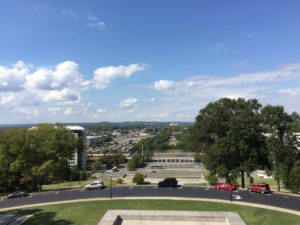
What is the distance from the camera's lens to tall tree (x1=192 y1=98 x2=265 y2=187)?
2057 inches

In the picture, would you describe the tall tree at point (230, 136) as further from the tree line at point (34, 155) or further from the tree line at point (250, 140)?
the tree line at point (34, 155)

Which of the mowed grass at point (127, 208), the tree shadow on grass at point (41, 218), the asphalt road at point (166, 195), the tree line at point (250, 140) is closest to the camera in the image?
the mowed grass at point (127, 208)

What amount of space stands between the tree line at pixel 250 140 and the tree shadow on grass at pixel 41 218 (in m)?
29.1

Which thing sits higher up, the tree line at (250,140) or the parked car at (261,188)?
the tree line at (250,140)

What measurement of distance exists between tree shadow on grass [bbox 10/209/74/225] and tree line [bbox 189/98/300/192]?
2909 centimetres

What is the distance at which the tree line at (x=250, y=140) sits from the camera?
164 ft

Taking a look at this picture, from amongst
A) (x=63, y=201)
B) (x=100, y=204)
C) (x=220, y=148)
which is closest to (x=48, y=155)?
(x=63, y=201)

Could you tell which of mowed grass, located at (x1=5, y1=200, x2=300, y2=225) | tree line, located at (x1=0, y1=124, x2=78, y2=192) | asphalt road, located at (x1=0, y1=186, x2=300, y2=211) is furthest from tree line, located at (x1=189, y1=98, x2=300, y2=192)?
tree line, located at (x1=0, y1=124, x2=78, y2=192)

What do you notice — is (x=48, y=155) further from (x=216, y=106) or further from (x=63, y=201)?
(x=216, y=106)

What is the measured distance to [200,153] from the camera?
6322 centimetres

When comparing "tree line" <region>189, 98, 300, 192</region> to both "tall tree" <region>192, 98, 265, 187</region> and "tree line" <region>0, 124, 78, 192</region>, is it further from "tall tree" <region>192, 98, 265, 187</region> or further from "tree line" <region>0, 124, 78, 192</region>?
"tree line" <region>0, 124, 78, 192</region>

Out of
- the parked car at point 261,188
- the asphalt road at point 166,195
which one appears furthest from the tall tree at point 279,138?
the asphalt road at point 166,195

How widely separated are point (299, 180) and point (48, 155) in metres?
43.0

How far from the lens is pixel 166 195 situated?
40.8 m
